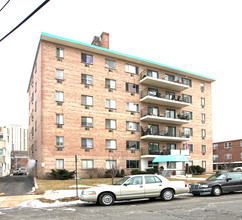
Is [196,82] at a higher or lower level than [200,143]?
higher

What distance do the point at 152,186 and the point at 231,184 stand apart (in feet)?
17.2

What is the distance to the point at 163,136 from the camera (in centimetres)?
3662

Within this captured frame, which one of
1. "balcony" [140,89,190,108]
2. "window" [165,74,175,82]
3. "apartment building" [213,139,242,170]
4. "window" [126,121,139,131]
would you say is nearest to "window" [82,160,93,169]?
"window" [126,121,139,131]

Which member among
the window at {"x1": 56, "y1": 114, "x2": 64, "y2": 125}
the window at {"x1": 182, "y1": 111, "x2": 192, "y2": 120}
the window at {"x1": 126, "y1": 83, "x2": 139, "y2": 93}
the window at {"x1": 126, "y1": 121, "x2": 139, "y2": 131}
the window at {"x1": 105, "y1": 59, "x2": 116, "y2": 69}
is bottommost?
the window at {"x1": 126, "y1": 121, "x2": 139, "y2": 131}

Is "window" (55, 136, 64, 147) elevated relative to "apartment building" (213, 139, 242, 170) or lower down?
elevated

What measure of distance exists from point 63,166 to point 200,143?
72.4ft

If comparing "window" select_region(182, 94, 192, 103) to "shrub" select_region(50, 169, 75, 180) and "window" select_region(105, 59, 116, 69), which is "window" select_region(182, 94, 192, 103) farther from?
"shrub" select_region(50, 169, 75, 180)

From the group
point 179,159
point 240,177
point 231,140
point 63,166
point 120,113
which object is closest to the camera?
point 240,177

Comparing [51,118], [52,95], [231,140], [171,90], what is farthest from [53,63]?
[231,140]

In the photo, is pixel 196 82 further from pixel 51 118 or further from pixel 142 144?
pixel 51 118

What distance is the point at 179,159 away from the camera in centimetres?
3278

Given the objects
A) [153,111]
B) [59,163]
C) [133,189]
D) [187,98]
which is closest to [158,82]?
[153,111]

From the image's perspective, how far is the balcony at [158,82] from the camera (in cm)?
3659

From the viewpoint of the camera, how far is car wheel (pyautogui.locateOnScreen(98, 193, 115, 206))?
12.4 meters
